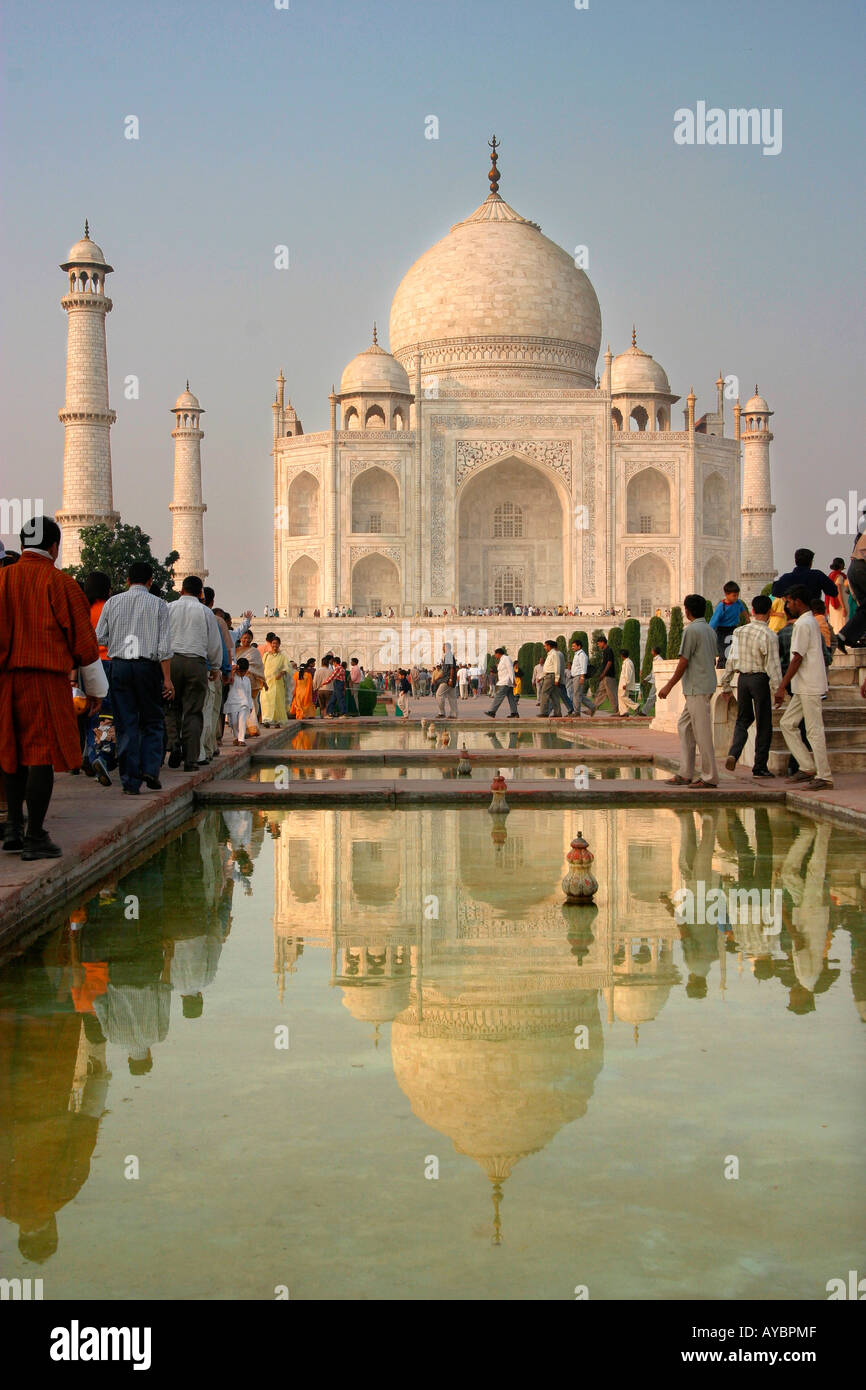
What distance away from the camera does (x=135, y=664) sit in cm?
623

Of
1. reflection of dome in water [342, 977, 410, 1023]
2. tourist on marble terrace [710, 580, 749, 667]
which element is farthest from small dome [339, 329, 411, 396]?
reflection of dome in water [342, 977, 410, 1023]

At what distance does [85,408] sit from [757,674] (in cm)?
2226

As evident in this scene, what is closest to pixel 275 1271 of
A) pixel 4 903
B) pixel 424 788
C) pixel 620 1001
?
pixel 620 1001

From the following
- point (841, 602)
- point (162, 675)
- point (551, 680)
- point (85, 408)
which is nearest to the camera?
point (162, 675)

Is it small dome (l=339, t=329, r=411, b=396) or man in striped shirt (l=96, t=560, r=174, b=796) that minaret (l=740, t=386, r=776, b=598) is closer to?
small dome (l=339, t=329, r=411, b=396)

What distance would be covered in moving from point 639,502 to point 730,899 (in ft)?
105

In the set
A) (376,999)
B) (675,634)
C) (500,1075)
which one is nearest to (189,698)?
(376,999)

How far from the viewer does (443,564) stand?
33844 millimetres

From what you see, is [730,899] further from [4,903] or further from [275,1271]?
[275,1271]

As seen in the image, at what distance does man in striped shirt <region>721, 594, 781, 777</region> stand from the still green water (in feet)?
10.3

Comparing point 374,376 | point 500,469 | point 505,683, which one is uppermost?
point 374,376

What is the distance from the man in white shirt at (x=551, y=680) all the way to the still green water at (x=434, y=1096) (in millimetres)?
10979

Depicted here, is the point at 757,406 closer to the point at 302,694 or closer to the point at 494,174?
the point at 494,174

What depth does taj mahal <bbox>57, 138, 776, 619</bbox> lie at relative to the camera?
1336 inches
